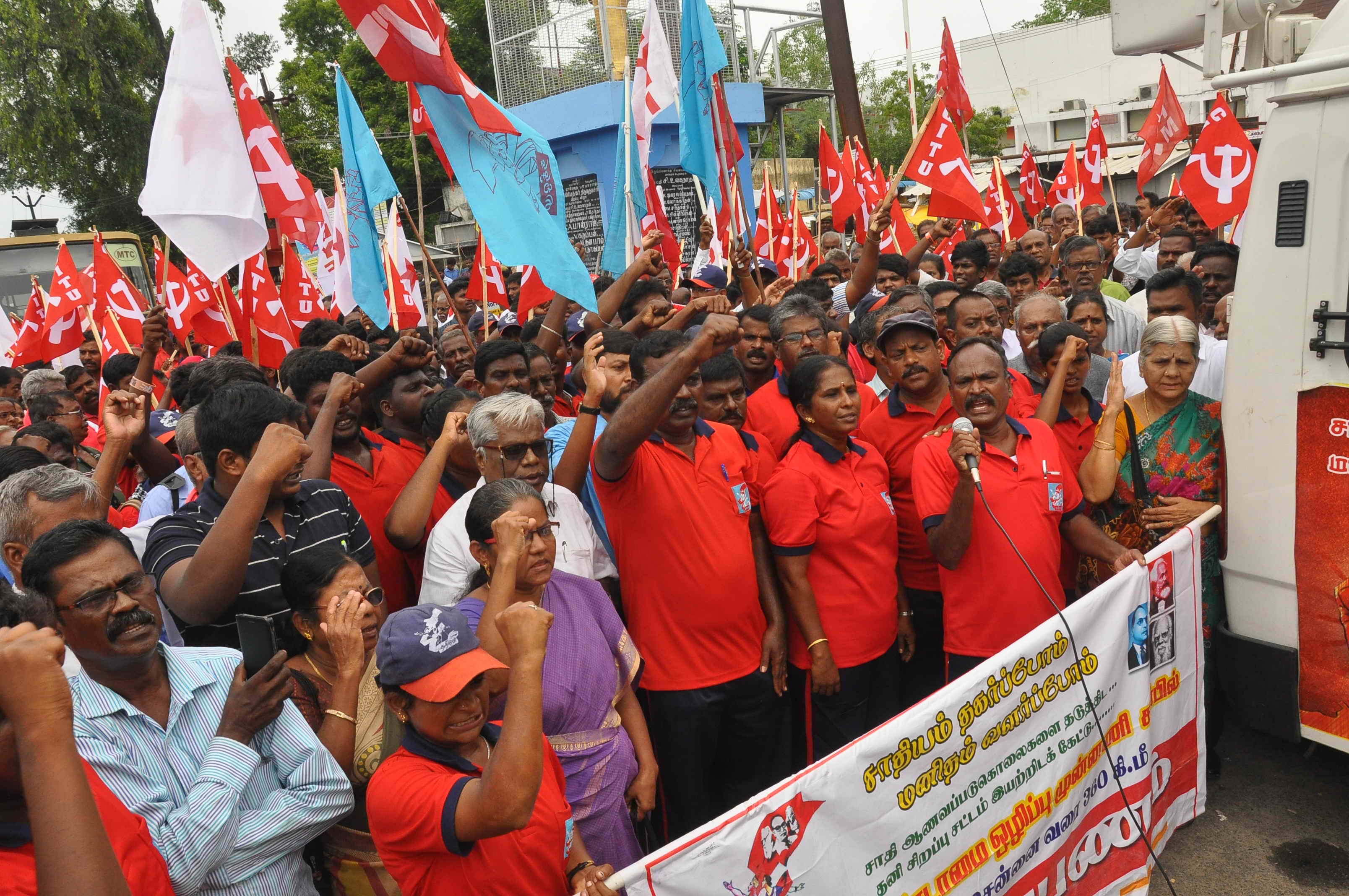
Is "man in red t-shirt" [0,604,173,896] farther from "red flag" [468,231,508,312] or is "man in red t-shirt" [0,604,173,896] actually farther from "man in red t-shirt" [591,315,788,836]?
"red flag" [468,231,508,312]

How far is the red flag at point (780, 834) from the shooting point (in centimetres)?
245

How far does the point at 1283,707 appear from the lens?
3.71 meters

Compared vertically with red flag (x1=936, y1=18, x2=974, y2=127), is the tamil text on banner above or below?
below

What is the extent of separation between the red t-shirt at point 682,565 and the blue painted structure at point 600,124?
14.8m

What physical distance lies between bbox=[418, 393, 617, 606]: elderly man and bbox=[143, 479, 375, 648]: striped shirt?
0.99 feet

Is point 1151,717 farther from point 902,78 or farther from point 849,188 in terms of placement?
point 902,78

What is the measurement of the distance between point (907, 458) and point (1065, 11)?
6668 cm

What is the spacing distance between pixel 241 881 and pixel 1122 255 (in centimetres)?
967

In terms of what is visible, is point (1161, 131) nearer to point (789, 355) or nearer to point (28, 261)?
point (789, 355)

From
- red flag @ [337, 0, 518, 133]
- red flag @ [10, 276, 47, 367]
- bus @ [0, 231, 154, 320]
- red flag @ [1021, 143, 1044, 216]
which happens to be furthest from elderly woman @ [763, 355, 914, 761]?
bus @ [0, 231, 154, 320]

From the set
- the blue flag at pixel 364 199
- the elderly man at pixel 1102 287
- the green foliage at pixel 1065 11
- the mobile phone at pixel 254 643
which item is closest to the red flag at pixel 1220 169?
the elderly man at pixel 1102 287

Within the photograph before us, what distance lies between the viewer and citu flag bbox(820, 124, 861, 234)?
1042 cm

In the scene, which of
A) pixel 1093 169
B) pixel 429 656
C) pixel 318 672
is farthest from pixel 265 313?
pixel 1093 169

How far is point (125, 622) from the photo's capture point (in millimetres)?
2439
